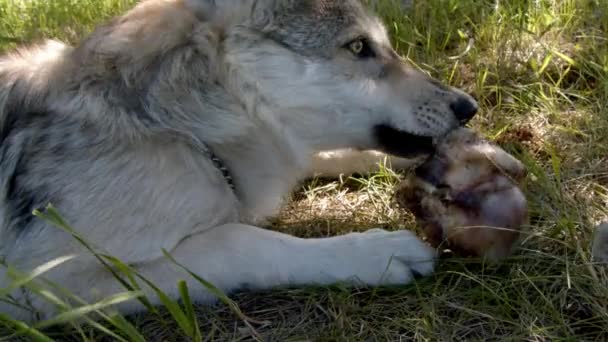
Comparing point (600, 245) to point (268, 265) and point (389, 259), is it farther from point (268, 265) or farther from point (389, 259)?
point (268, 265)

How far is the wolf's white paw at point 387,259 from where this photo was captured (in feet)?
7.34

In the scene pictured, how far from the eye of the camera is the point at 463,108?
103 inches

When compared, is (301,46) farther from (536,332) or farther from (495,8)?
(495,8)

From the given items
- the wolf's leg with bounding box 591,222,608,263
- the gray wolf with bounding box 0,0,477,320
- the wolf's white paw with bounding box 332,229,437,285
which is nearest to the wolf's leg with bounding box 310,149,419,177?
the gray wolf with bounding box 0,0,477,320

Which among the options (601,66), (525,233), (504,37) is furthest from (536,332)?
(504,37)

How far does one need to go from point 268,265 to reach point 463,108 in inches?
36.7

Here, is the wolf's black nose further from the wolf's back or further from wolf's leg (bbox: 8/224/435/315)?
the wolf's back

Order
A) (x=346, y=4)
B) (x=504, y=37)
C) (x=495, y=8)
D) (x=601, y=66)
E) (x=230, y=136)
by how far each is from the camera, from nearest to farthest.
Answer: (x=230, y=136)
(x=346, y=4)
(x=601, y=66)
(x=504, y=37)
(x=495, y=8)

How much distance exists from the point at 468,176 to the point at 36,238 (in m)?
1.37

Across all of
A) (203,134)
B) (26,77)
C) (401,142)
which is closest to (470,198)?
(401,142)

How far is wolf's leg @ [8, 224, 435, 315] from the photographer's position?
2234mm

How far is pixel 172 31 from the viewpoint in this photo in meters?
2.50

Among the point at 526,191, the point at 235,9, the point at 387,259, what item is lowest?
the point at 526,191

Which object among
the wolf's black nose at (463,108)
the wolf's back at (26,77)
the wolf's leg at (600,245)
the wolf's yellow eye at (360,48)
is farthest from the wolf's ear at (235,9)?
the wolf's leg at (600,245)
